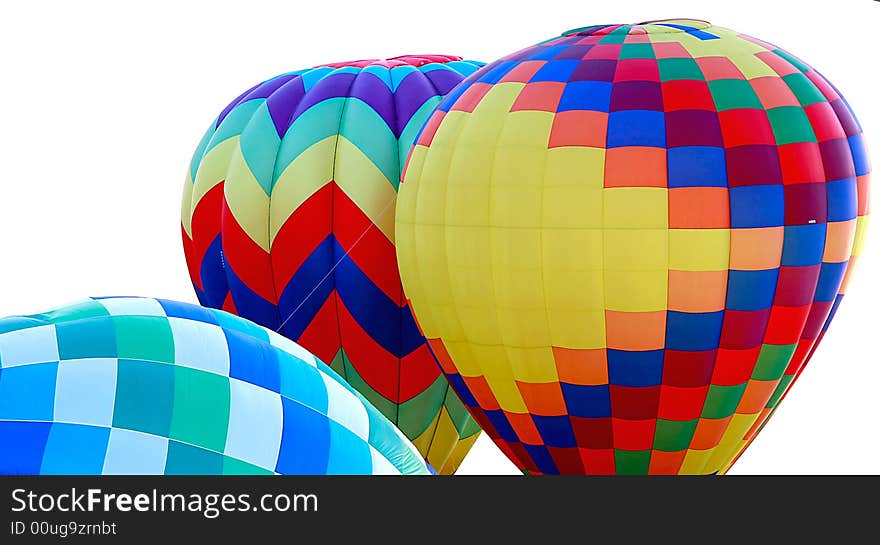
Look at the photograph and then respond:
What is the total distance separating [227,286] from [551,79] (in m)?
1.96

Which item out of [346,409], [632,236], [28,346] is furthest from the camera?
[632,236]

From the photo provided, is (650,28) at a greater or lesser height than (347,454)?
greater

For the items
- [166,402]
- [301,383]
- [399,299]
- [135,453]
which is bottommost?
[135,453]

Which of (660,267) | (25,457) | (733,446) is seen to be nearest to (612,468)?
(733,446)

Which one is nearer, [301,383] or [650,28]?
[301,383]

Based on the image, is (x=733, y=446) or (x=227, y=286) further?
(x=227, y=286)

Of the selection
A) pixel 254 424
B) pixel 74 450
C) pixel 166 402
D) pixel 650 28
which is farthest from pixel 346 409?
pixel 650 28

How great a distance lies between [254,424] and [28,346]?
2.19ft

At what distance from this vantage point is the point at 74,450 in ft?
15.1

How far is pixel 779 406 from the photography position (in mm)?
7410

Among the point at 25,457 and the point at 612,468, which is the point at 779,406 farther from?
the point at 25,457

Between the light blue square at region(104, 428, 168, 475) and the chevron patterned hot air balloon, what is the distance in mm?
3012

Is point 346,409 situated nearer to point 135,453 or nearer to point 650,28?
point 135,453

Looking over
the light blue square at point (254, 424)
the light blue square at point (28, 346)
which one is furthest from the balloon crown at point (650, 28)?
the light blue square at point (28, 346)
